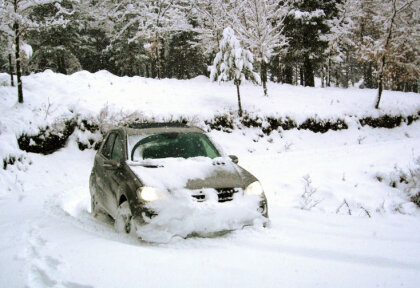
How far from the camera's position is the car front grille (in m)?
3.89

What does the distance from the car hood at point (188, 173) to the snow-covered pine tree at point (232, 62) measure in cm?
1227

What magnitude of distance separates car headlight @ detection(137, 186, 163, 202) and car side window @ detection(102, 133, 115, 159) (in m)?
1.96

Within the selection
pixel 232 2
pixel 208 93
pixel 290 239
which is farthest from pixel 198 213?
pixel 232 2

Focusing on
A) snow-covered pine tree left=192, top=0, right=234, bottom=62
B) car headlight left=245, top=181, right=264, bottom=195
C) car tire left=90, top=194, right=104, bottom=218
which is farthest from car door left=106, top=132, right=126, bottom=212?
snow-covered pine tree left=192, top=0, right=234, bottom=62

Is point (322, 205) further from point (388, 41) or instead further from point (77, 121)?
point (388, 41)

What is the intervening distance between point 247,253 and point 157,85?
17477 mm

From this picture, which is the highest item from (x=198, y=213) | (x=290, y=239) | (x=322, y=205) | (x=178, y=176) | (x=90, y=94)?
(x=90, y=94)

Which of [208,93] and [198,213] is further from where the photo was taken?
[208,93]

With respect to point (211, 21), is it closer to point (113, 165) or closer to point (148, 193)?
point (113, 165)

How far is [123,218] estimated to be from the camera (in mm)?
4184

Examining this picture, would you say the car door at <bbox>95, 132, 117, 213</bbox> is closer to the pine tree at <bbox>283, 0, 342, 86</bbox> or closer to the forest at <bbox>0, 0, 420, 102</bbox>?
the forest at <bbox>0, 0, 420, 102</bbox>

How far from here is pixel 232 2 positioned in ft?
88.2

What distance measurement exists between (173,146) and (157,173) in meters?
1.01

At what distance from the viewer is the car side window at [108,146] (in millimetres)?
5656
